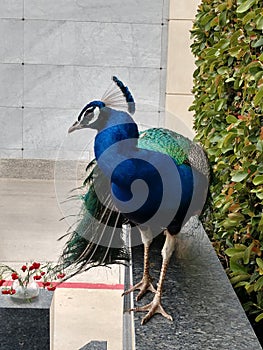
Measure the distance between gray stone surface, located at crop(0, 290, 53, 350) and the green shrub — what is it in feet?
2.70

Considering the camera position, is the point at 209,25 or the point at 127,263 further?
the point at 209,25

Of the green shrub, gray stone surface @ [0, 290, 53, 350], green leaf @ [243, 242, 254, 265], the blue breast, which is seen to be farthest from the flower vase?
the blue breast

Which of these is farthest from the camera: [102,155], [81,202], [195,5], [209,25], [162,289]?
[195,5]

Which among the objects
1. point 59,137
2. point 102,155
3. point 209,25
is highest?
point 209,25

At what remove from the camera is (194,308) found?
1915 mm

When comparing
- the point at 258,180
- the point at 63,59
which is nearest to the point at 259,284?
the point at 258,180

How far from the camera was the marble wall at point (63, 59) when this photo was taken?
740 centimetres

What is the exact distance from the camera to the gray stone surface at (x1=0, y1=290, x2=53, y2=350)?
302cm

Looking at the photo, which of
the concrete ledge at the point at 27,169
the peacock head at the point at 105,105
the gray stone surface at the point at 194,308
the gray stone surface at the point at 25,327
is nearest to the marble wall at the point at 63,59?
the concrete ledge at the point at 27,169

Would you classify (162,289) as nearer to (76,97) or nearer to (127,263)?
(127,263)

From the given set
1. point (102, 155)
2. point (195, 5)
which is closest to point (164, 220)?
point (102, 155)

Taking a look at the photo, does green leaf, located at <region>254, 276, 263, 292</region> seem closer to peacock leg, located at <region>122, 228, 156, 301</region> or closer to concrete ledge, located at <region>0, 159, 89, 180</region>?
peacock leg, located at <region>122, 228, 156, 301</region>

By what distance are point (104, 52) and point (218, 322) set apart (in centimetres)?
595

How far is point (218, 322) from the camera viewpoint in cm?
182
